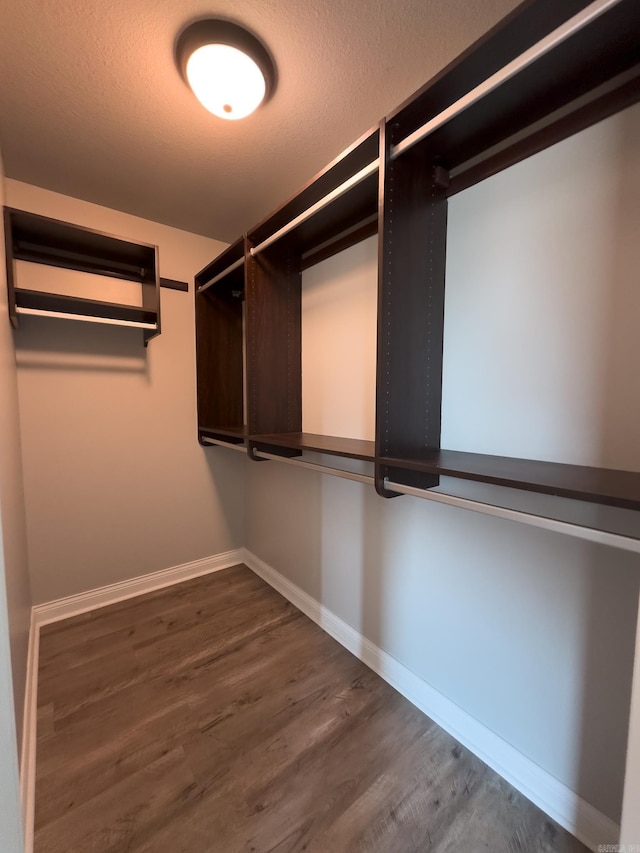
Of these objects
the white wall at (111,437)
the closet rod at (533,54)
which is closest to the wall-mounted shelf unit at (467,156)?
the closet rod at (533,54)

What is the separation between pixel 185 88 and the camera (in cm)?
139

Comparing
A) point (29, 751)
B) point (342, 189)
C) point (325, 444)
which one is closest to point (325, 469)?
point (325, 444)

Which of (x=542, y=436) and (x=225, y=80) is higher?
(x=225, y=80)

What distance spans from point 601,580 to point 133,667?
7.39ft

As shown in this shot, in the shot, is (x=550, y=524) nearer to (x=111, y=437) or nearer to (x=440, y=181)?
(x=440, y=181)

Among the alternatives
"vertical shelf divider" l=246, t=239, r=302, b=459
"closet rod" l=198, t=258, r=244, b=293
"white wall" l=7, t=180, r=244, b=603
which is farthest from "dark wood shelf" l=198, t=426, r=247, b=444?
"closet rod" l=198, t=258, r=244, b=293

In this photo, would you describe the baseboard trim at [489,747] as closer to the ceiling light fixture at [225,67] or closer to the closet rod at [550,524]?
the closet rod at [550,524]

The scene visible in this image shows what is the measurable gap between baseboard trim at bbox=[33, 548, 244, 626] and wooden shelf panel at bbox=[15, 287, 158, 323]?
74.0 inches

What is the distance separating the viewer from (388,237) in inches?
48.1

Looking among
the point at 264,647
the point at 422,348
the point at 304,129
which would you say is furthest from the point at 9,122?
the point at 264,647

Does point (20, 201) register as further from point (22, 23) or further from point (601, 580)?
point (601, 580)

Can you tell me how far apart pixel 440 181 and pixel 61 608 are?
325 cm

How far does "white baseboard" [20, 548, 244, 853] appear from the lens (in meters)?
1.25

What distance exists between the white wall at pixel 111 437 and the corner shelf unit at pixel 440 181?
1031 mm
